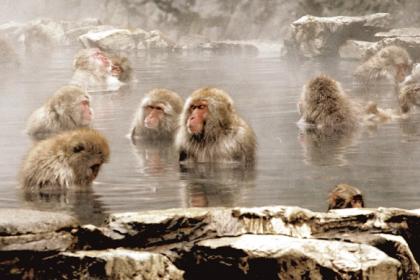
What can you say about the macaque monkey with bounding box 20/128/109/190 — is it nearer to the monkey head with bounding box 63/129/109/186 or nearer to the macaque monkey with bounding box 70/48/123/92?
the monkey head with bounding box 63/129/109/186

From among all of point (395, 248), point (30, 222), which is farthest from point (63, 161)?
point (395, 248)

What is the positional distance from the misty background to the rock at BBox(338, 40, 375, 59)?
254 centimetres

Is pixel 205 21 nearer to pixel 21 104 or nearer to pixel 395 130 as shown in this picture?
pixel 21 104

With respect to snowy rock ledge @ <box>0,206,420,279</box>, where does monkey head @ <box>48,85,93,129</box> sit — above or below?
above

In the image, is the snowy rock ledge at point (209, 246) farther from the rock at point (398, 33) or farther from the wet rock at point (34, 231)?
the rock at point (398, 33)

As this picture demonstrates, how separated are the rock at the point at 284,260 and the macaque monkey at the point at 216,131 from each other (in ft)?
11.2

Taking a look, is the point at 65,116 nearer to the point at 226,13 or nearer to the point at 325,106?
the point at 325,106

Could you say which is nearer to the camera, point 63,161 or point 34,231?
point 34,231

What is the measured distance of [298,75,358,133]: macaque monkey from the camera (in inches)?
445

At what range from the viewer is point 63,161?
24.1 ft

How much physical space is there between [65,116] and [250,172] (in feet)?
10.5

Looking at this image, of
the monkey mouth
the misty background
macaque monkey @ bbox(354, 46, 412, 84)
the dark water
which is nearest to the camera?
the dark water

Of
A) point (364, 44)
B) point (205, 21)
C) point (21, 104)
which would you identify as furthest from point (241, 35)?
point (21, 104)

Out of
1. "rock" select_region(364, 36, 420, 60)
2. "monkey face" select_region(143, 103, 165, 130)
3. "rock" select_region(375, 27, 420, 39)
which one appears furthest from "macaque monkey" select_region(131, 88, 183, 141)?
"rock" select_region(375, 27, 420, 39)
